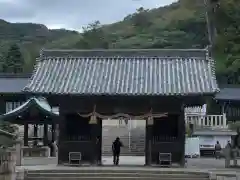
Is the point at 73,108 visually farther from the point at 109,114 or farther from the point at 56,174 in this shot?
the point at 56,174

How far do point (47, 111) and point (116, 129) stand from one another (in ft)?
33.9

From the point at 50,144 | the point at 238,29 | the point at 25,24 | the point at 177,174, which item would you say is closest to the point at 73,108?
the point at 177,174

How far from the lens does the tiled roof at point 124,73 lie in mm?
27859

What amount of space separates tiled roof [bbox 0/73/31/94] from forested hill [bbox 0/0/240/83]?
70.1ft

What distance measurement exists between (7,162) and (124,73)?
41.4ft

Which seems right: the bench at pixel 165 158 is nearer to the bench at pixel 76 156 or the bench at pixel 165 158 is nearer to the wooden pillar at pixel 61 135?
the bench at pixel 76 156

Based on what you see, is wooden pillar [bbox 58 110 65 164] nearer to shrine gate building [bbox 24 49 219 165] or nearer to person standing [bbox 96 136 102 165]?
shrine gate building [bbox 24 49 219 165]

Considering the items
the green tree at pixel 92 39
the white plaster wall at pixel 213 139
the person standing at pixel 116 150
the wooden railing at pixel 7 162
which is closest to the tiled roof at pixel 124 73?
A: the person standing at pixel 116 150

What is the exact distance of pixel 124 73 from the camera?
29719 mm

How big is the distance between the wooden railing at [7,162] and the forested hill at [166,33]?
42.6m

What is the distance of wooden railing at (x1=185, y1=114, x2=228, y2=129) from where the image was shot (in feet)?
149

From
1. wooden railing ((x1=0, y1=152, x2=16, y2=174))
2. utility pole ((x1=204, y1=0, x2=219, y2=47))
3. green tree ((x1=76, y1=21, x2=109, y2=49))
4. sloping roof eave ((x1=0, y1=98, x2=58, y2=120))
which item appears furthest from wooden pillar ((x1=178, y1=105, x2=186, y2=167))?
green tree ((x1=76, y1=21, x2=109, y2=49))

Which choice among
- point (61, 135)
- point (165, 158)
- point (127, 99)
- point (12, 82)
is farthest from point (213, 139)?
point (12, 82)

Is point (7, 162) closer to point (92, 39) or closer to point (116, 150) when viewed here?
point (116, 150)
